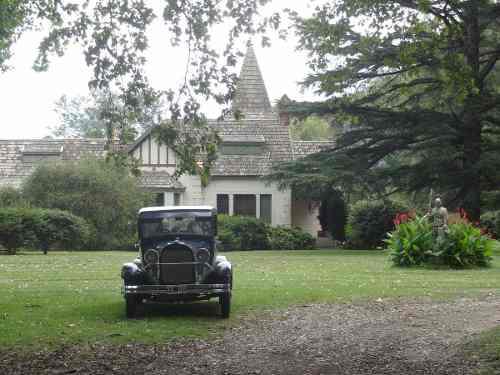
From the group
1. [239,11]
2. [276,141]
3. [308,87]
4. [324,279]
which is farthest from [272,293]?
[276,141]

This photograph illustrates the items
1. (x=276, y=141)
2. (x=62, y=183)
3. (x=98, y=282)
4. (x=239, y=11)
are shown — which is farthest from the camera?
(x=276, y=141)

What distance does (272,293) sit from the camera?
1560 cm

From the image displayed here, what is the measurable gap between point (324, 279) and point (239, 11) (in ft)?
29.2

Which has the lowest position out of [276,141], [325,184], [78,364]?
[78,364]

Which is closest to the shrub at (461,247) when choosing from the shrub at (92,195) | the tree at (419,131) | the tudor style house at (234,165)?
the tree at (419,131)

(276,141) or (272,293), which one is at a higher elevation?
(276,141)

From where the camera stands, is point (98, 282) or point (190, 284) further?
point (98, 282)

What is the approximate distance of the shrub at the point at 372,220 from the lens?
117 feet

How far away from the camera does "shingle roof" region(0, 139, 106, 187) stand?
45.0 metres

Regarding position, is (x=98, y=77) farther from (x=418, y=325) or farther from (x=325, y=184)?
(x=325, y=184)

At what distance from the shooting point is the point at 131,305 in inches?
490

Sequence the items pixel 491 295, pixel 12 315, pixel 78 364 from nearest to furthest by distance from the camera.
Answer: pixel 78 364
pixel 12 315
pixel 491 295

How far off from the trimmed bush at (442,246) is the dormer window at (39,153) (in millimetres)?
28011

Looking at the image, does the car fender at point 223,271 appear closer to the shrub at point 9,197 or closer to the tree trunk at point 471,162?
the tree trunk at point 471,162
